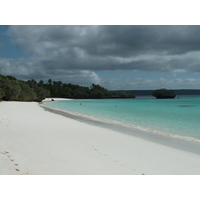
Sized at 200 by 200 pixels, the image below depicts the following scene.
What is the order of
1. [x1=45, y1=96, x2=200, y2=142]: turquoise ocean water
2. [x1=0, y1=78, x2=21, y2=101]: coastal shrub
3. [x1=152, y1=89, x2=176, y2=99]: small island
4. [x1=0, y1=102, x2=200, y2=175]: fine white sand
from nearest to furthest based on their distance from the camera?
[x1=0, y1=102, x2=200, y2=175]: fine white sand
[x1=45, y1=96, x2=200, y2=142]: turquoise ocean water
[x1=0, y1=78, x2=21, y2=101]: coastal shrub
[x1=152, y1=89, x2=176, y2=99]: small island

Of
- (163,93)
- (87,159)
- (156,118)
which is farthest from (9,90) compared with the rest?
(163,93)

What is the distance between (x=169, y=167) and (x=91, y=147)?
115 inches

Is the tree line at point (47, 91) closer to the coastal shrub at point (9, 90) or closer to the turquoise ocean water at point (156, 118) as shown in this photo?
the coastal shrub at point (9, 90)

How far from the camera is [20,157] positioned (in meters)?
5.57

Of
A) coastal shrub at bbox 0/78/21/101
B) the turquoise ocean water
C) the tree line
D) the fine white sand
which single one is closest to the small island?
the tree line

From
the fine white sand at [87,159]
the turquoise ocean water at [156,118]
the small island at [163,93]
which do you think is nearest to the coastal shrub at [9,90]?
the turquoise ocean water at [156,118]

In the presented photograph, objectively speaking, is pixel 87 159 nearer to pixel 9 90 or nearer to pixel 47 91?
pixel 9 90

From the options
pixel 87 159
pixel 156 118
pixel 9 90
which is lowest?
pixel 156 118

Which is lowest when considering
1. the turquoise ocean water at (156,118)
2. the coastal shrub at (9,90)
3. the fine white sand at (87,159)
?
the turquoise ocean water at (156,118)

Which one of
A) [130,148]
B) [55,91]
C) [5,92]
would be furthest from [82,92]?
[130,148]

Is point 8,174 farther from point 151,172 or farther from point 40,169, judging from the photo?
point 151,172

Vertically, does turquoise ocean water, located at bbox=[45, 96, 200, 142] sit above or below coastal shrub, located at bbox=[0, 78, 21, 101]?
below

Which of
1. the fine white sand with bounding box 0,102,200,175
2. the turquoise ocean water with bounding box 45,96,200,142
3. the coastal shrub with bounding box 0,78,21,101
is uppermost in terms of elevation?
the coastal shrub with bounding box 0,78,21,101

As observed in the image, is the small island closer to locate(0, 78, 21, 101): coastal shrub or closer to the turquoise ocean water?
locate(0, 78, 21, 101): coastal shrub
